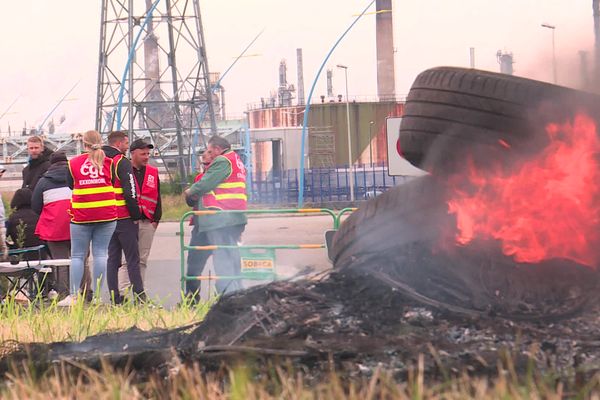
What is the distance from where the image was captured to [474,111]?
20.5ft

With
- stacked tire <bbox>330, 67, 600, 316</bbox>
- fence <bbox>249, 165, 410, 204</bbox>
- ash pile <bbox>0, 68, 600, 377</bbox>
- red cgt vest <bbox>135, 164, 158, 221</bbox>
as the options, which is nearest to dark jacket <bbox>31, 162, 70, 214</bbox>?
red cgt vest <bbox>135, 164, 158, 221</bbox>

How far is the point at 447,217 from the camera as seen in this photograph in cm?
600

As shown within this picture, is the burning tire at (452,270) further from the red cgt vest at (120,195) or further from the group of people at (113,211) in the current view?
the red cgt vest at (120,195)

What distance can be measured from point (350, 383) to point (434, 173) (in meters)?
2.41

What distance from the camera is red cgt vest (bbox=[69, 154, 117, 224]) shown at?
990 cm

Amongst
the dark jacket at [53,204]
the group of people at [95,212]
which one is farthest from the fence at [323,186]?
the dark jacket at [53,204]

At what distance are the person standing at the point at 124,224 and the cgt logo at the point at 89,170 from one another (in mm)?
207

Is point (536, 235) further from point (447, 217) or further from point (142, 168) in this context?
point (142, 168)

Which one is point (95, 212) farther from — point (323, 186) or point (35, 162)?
point (323, 186)

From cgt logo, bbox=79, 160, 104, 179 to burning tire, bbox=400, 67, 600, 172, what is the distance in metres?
3.98

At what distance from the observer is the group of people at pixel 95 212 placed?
991 cm

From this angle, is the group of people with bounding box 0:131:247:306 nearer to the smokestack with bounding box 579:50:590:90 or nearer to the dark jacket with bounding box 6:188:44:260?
the dark jacket with bounding box 6:188:44:260

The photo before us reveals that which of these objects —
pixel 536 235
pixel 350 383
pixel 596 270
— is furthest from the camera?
pixel 536 235

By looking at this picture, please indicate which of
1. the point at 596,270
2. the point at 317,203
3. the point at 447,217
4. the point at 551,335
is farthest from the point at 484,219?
the point at 317,203
